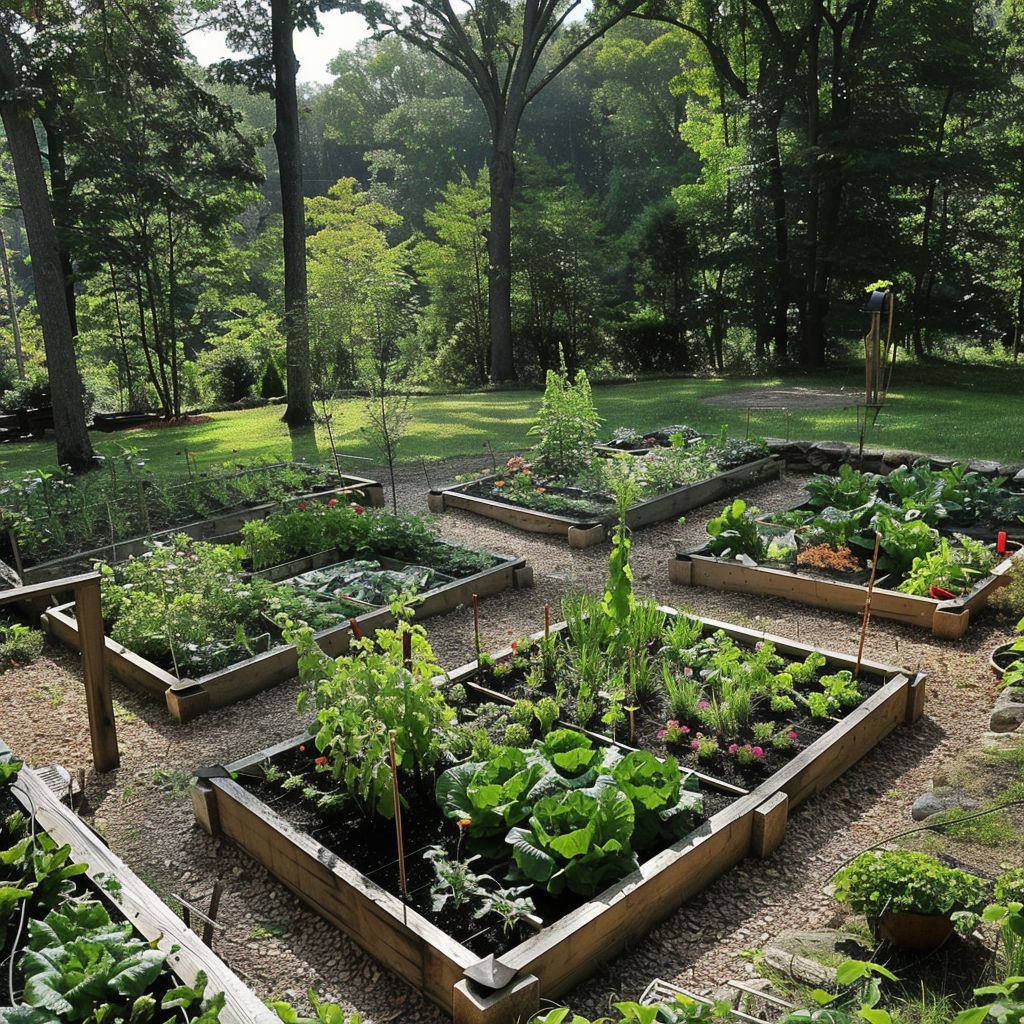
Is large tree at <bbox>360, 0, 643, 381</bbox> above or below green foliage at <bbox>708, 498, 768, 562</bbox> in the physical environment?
above

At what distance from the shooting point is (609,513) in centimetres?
778

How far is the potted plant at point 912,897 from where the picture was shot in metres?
2.62

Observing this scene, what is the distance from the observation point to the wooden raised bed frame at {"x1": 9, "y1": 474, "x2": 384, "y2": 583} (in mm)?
6598

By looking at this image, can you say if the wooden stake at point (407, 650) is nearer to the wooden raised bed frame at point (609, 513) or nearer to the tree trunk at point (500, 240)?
the wooden raised bed frame at point (609, 513)

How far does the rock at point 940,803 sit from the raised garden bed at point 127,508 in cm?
552

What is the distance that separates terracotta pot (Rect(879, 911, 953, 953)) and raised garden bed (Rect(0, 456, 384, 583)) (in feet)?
19.0

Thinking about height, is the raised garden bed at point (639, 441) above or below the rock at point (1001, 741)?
above

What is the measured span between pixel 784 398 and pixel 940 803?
13.1 metres

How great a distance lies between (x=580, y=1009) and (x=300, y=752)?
183 cm

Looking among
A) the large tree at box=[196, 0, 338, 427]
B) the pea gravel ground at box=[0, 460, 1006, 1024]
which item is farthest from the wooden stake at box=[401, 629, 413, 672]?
the large tree at box=[196, 0, 338, 427]

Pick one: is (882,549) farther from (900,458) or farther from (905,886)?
(905,886)

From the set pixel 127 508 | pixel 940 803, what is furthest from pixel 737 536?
pixel 127 508

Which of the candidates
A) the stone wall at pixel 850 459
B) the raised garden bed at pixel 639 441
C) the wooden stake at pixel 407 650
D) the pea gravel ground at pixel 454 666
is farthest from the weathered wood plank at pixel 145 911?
the raised garden bed at pixel 639 441

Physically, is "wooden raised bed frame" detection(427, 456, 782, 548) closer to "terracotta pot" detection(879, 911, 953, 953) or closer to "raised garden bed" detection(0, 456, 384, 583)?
"raised garden bed" detection(0, 456, 384, 583)
